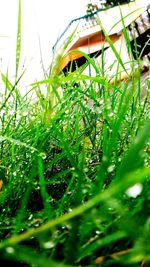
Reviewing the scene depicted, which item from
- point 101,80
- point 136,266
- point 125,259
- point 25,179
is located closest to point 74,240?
point 125,259

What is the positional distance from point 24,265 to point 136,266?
0.15 metres

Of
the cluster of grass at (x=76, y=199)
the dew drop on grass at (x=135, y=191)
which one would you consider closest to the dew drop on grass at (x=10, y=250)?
the cluster of grass at (x=76, y=199)

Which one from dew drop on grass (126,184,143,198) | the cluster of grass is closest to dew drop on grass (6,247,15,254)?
the cluster of grass

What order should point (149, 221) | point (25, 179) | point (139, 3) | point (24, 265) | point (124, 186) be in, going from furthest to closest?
point (139, 3) → point (25, 179) → point (24, 265) → point (149, 221) → point (124, 186)

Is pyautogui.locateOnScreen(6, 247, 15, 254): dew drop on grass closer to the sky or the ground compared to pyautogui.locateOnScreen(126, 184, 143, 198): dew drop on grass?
closer to the ground

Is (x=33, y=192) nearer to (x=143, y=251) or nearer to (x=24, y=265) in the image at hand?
(x=24, y=265)

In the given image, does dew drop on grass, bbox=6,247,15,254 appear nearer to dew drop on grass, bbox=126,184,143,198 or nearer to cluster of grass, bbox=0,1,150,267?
cluster of grass, bbox=0,1,150,267

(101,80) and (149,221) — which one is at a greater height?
(101,80)

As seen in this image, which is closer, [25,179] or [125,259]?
[125,259]

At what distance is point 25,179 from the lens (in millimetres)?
606

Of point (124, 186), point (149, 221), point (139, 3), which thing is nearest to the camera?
point (124, 186)

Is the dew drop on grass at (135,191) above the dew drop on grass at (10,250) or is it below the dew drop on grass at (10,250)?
above

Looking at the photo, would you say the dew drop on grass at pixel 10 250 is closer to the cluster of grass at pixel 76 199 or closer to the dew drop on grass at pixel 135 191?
the cluster of grass at pixel 76 199

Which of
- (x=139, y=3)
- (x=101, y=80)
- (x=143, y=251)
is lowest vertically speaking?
(x=143, y=251)
